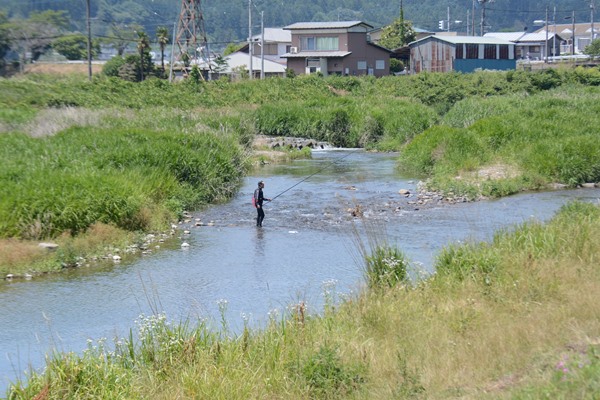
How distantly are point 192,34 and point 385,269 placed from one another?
64.3 m

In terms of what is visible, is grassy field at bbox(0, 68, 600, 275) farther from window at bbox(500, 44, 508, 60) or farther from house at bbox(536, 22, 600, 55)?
house at bbox(536, 22, 600, 55)

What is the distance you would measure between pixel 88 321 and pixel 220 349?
13.7 ft

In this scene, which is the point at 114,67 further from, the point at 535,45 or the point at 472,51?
the point at 535,45

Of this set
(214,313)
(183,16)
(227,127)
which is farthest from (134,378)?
(183,16)

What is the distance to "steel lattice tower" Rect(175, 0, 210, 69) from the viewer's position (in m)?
71.9

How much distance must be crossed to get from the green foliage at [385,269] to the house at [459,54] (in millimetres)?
62097

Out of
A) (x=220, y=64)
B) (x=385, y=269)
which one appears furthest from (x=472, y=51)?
(x=385, y=269)

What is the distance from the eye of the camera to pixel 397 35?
86250 millimetres

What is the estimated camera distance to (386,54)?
231 ft

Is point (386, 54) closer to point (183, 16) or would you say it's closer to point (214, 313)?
point (183, 16)

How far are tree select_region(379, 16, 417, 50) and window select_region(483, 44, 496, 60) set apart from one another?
1180cm

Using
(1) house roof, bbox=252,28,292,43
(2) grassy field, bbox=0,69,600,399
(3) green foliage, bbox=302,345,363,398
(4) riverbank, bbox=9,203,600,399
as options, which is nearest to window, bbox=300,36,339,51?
(1) house roof, bbox=252,28,292,43

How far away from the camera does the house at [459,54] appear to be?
7256 cm

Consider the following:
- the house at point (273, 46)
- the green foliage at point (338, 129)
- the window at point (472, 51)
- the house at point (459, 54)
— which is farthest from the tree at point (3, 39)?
the window at point (472, 51)
